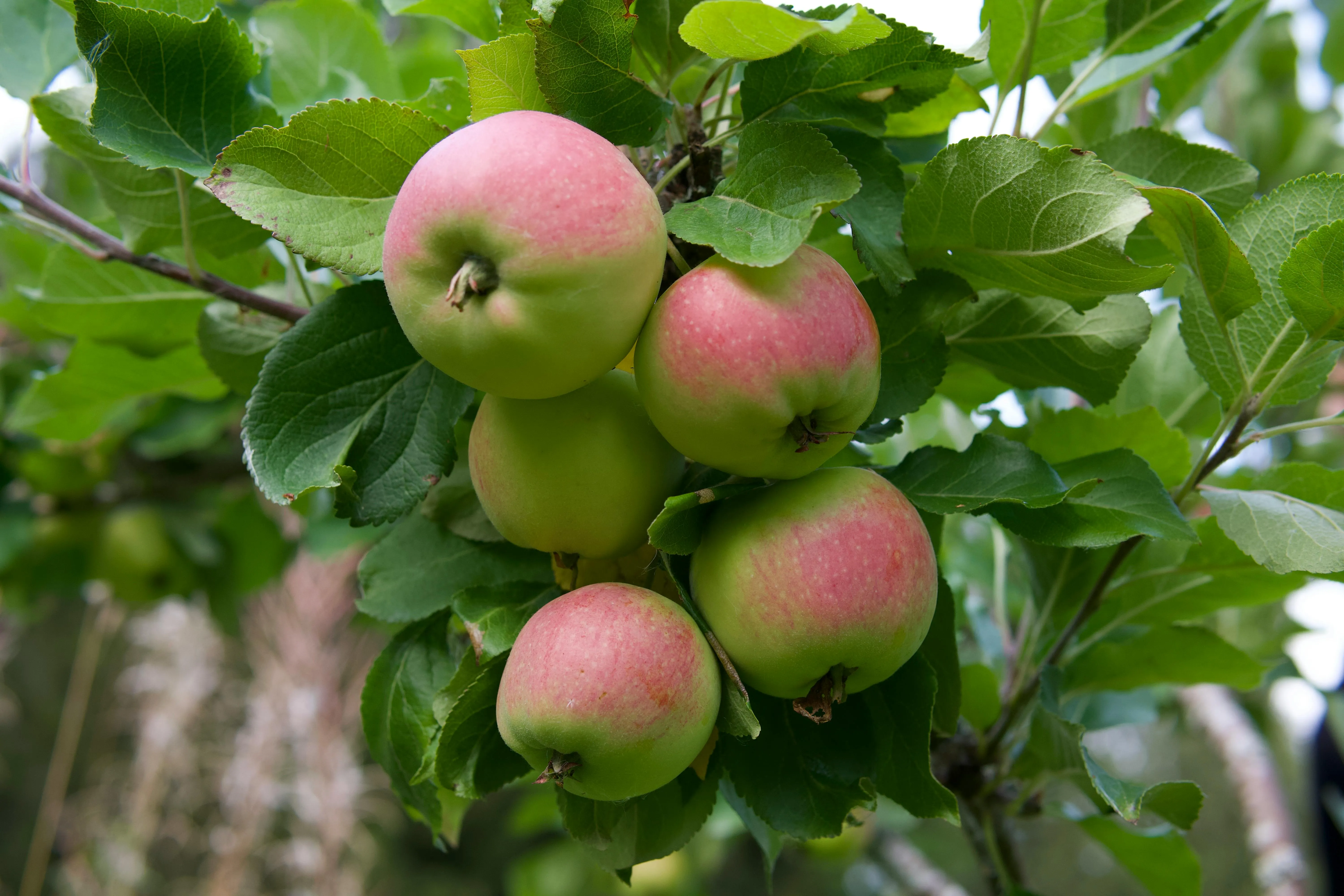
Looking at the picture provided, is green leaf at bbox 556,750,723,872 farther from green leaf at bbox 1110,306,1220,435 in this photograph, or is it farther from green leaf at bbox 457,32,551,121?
green leaf at bbox 1110,306,1220,435

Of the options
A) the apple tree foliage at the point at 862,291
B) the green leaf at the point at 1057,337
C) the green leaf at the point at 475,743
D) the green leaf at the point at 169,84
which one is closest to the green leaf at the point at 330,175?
the apple tree foliage at the point at 862,291

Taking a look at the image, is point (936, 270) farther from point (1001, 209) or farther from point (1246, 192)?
point (1246, 192)

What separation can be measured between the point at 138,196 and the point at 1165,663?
2.72 feet

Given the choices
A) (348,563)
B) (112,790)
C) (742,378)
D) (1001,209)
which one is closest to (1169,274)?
(1001,209)

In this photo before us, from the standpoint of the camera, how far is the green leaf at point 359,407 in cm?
47

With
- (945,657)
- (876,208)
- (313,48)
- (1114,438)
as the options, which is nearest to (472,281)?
(876,208)

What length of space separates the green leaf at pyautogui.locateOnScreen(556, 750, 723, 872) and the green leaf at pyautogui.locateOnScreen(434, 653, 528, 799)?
36mm

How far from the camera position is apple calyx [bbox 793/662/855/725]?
0.43 m

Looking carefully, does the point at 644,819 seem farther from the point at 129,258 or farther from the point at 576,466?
the point at 129,258

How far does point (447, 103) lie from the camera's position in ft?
1.86

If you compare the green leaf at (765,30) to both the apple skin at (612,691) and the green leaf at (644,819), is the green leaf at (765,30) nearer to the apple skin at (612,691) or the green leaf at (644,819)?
the apple skin at (612,691)

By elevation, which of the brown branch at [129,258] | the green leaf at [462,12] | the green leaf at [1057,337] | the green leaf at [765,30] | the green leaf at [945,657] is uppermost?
the green leaf at [765,30]

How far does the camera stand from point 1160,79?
33.5 inches

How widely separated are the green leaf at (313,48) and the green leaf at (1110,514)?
64cm
